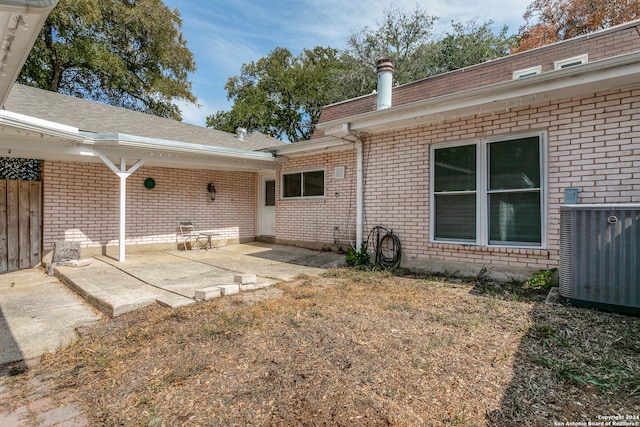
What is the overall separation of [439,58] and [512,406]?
1961cm

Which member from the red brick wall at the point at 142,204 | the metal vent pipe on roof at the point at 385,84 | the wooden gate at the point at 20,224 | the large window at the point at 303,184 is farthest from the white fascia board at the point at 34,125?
the metal vent pipe on roof at the point at 385,84

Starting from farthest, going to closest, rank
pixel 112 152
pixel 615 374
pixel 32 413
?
pixel 112 152 < pixel 615 374 < pixel 32 413

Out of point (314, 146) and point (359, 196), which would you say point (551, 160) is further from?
point (314, 146)

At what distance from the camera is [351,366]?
2340 mm

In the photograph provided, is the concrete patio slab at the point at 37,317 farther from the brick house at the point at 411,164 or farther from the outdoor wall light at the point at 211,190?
the outdoor wall light at the point at 211,190

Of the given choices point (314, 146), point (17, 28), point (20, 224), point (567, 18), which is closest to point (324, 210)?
point (314, 146)

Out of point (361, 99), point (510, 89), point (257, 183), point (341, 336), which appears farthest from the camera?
point (257, 183)

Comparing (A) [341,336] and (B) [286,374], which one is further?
(A) [341,336]

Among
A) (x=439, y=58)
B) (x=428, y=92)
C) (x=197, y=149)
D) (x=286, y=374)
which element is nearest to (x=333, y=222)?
(x=197, y=149)

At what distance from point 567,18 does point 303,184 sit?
1668 cm

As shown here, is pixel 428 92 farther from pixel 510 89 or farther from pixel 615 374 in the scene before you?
pixel 615 374

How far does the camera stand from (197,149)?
7129 mm

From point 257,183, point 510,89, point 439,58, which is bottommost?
point 257,183

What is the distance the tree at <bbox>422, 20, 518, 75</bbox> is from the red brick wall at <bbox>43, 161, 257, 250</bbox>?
13708mm
